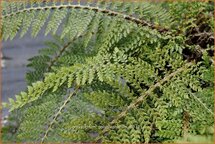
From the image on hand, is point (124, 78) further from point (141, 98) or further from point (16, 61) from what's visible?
point (16, 61)

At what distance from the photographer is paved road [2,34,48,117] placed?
5.14ft

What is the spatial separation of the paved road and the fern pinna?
77 centimetres

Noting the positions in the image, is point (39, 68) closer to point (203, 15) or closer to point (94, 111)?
point (94, 111)

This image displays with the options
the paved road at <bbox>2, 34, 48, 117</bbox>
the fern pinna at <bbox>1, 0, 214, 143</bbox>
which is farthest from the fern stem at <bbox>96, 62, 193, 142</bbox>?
the paved road at <bbox>2, 34, 48, 117</bbox>

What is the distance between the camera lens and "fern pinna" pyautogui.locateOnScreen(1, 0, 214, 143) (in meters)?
0.66

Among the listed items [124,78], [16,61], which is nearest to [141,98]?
[124,78]

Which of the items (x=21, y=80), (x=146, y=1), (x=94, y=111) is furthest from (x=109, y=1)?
(x=21, y=80)

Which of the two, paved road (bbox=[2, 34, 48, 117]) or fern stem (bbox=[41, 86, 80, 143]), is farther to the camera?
paved road (bbox=[2, 34, 48, 117])

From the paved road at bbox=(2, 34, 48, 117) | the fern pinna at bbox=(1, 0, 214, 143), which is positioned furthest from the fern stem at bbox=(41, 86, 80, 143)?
the paved road at bbox=(2, 34, 48, 117)

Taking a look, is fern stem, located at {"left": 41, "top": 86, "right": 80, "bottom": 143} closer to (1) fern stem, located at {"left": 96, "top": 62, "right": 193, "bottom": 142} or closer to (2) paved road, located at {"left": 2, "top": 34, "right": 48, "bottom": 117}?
(1) fern stem, located at {"left": 96, "top": 62, "right": 193, "bottom": 142}

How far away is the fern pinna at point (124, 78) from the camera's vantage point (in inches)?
25.9

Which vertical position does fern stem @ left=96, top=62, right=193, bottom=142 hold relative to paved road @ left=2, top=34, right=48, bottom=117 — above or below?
above

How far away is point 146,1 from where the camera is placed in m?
0.84

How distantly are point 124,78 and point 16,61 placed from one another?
1016 millimetres
